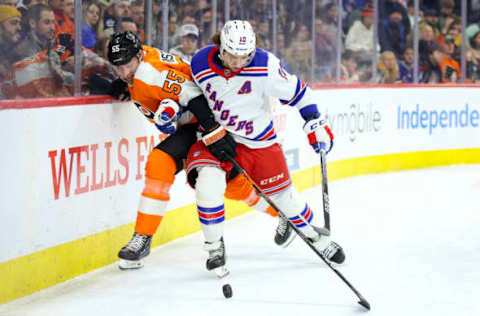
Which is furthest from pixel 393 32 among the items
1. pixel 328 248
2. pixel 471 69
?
pixel 328 248

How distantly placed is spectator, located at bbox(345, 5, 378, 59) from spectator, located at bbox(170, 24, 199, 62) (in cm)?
289

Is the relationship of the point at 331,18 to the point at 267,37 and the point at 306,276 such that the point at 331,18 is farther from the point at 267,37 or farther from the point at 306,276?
the point at 306,276

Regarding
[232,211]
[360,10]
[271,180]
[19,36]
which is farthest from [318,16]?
[19,36]

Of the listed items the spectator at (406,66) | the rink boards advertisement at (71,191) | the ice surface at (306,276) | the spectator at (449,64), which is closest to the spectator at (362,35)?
the spectator at (406,66)

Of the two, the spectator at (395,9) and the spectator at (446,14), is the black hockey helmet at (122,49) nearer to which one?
the spectator at (395,9)

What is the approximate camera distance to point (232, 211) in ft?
17.4

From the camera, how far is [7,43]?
129 inches

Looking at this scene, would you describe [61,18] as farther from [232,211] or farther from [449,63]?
[449,63]

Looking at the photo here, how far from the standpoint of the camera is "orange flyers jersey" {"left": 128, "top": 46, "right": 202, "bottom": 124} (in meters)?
3.64

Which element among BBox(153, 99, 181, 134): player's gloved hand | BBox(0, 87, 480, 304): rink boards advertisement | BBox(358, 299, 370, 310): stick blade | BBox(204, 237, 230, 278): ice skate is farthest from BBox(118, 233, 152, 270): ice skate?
BBox(358, 299, 370, 310): stick blade

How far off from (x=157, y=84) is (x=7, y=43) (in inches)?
28.4

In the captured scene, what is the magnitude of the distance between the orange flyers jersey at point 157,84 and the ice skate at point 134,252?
0.63m

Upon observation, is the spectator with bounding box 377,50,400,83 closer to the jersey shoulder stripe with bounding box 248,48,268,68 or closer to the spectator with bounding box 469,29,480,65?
the spectator with bounding box 469,29,480,65

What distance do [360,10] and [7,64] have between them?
520 centimetres
